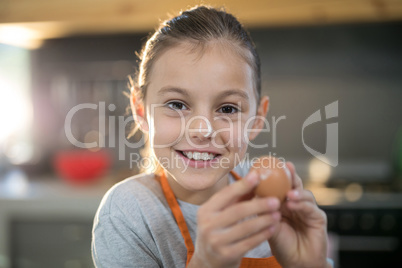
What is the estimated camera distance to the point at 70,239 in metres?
2.15

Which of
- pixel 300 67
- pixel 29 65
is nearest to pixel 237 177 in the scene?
pixel 300 67

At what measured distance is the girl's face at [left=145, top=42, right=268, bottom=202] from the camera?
76cm

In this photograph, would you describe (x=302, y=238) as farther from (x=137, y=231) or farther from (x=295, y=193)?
(x=137, y=231)

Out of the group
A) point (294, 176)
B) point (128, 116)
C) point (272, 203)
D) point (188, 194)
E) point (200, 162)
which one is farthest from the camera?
point (128, 116)

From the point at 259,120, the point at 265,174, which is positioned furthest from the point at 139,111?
the point at 265,174

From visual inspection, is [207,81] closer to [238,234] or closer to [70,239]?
[238,234]

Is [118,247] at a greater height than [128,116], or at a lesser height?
lesser

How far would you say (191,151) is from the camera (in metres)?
0.79

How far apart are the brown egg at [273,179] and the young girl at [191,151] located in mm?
11

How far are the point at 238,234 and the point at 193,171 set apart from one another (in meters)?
0.23

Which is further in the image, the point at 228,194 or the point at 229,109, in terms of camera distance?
the point at 229,109

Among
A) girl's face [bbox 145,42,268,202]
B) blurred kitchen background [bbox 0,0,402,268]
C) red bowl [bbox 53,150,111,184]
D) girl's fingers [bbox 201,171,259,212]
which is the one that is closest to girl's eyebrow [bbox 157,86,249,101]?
girl's face [bbox 145,42,268,202]

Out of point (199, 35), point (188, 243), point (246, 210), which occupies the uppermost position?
point (199, 35)

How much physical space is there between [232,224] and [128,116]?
1.80 m
